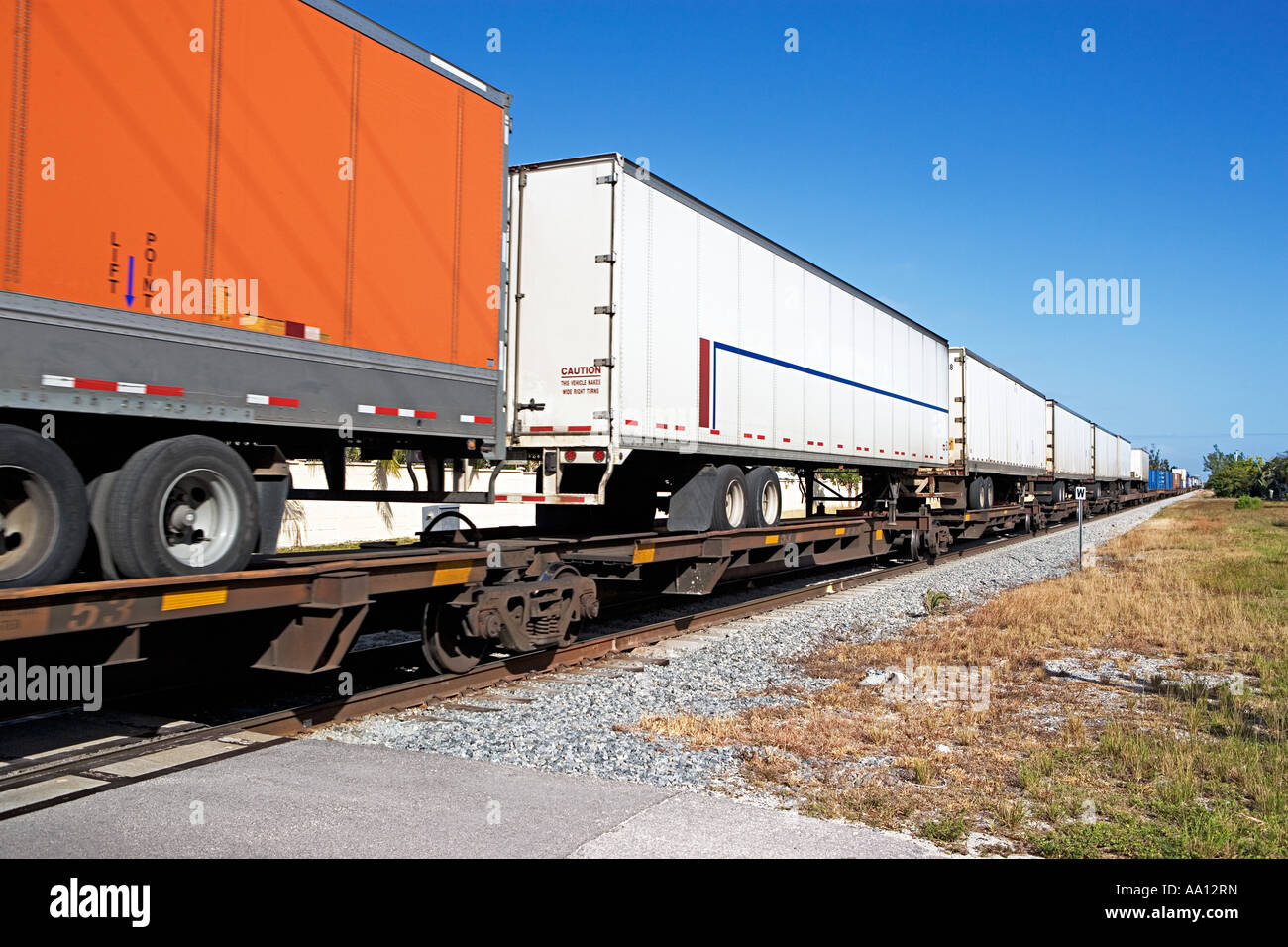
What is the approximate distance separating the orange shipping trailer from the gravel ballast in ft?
5.83

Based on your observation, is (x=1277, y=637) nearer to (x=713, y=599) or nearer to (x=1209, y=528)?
(x=713, y=599)

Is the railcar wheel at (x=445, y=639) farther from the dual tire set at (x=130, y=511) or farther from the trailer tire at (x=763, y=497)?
the trailer tire at (x=763, y=497)

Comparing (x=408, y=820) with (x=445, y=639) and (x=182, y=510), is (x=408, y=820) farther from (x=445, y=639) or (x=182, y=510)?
(x=445, y=639)

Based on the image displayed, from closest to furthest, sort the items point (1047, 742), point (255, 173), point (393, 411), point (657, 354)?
point (255, 173), point (1047, 742), point (393, 411), point (657, 354)

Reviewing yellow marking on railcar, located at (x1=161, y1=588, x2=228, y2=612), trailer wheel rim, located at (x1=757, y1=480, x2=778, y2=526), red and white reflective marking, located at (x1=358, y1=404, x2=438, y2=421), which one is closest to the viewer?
yellow marking on railcar, located at (x1=161, y1=588, x2=228, y2=612)

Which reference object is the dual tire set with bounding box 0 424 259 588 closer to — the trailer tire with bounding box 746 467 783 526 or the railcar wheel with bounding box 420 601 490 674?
the railcar wheel with bounding box 420 601 490 674

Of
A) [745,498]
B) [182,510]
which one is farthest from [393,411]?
[745,498]

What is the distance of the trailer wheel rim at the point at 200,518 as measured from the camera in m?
5.53

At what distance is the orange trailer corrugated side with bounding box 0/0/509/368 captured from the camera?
191 inches

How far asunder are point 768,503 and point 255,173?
28.4 feet

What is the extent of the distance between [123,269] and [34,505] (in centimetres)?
134

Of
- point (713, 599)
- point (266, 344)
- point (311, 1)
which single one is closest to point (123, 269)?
point (266, 344)

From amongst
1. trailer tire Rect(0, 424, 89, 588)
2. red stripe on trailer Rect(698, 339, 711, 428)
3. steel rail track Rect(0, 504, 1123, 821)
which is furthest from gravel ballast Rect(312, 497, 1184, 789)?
red stripe on trailer Rect(698, 339, 711, 428)

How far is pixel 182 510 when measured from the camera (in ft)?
18.3
